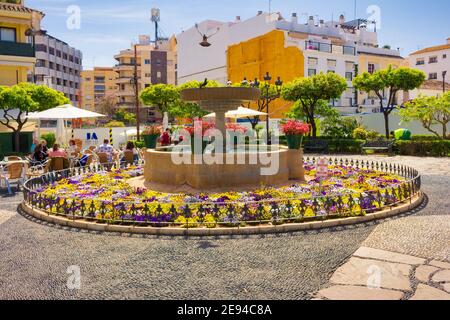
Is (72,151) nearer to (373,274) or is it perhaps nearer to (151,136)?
(151,136)

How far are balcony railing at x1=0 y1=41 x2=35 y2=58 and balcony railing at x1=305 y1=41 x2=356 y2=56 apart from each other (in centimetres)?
3304

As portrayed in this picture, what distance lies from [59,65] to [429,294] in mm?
90397

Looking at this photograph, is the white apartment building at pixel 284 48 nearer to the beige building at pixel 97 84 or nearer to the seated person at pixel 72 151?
the seated person at pixel 72 151

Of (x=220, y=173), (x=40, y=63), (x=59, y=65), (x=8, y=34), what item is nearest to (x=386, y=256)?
(x=220, y=173)

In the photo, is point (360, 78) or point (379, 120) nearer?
point (360, 78)

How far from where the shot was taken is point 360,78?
35.6 meters

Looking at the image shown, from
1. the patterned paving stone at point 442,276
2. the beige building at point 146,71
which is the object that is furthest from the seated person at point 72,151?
the beige building at point 146,71

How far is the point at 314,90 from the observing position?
32969mm

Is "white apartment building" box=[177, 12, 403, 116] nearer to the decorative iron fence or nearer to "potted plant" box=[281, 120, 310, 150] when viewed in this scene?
"potted plant" box=[281, 120, 310, 150]

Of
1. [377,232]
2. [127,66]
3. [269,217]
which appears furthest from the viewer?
[127,66]

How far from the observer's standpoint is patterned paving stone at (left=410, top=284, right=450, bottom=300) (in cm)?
555

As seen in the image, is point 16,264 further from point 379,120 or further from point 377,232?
point 379,120
